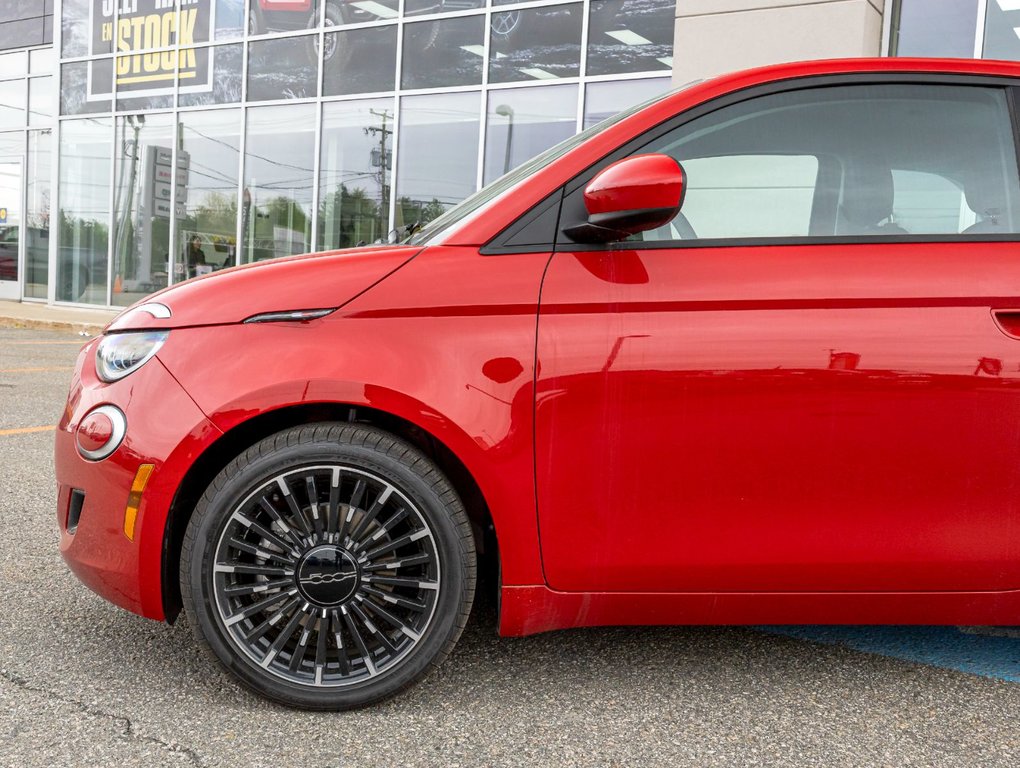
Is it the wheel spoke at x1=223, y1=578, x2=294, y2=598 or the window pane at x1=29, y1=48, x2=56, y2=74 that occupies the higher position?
Result: the window pane at x1=29, y1=48, x2=56, y2=74

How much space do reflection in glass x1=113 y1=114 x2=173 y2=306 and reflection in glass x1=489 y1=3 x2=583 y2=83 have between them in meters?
6.17

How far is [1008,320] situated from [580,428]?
1.02 m

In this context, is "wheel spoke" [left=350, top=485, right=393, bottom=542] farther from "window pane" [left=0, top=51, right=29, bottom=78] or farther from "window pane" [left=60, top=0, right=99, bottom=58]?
"window pane" [left=0, top=51, right=29, bottom=78]

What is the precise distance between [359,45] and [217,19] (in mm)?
2954

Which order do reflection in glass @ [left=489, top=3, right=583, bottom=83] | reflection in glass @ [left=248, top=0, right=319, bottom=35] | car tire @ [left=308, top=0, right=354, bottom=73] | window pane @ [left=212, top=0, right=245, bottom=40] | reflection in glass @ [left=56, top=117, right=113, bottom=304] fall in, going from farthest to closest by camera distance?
reflection in glass @ [left=56, top=117, right=113, bottom=304] < window pane @ [left=212, top=0, right=245, bottom=40] < reflection in glass @ [left=248, top=0, right=319, bottom=35] < car tire @ [left=308, top=0, right=354, bottom=73] < reflection in glass @ [left=489, top=3, right=583, bottom=83]

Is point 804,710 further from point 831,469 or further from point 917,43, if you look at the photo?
point 917,43

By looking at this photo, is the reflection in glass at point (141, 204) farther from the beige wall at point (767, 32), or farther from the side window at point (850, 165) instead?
the side window at point (850, 165)

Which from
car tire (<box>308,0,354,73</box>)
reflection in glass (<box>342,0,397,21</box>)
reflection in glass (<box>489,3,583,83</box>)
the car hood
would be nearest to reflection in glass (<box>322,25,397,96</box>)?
car tire (<box>308,0,354,73</box>)

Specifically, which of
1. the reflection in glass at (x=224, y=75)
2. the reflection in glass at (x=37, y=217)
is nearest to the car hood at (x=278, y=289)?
the reflection in glass at (x=224, y=75)

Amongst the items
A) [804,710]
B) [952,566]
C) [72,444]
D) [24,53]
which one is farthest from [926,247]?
[24,53]

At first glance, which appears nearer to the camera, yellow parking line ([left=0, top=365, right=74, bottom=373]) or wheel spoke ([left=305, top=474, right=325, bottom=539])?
wheel spoke ([left=305, top=474, right=325, bottom=539])

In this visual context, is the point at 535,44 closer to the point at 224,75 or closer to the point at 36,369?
the point at 224,75

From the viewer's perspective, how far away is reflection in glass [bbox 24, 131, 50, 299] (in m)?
19.0

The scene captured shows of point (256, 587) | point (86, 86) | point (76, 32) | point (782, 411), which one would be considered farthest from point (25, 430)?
point (76, 32)
